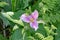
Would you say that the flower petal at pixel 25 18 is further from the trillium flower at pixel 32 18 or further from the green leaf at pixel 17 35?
the green leaf at pixel 17 35

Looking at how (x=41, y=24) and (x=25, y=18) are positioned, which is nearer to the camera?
(x=25, y=18)

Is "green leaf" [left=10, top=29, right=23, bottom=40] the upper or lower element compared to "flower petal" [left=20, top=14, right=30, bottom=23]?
lower

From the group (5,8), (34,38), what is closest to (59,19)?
(34,38)

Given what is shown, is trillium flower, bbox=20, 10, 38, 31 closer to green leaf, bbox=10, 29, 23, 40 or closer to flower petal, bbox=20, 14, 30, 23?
flower petal, bbox=20, 14, 30, 23

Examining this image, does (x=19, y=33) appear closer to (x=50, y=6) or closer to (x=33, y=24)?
(x=33, y=24)

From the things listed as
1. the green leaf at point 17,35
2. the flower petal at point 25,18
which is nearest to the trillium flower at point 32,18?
the flower petal at point 25,18

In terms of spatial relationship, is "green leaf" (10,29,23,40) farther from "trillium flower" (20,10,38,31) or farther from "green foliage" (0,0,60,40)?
"trillium flower" (20,10,38,31)

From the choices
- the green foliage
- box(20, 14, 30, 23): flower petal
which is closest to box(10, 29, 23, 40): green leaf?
the green foliage

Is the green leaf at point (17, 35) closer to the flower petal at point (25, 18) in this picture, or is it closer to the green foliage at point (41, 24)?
the green foliage at point (41, 24)

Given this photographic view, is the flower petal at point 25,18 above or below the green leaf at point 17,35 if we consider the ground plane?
above

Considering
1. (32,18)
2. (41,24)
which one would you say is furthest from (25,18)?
(41,24)

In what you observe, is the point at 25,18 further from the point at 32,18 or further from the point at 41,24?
the point at 41,24
